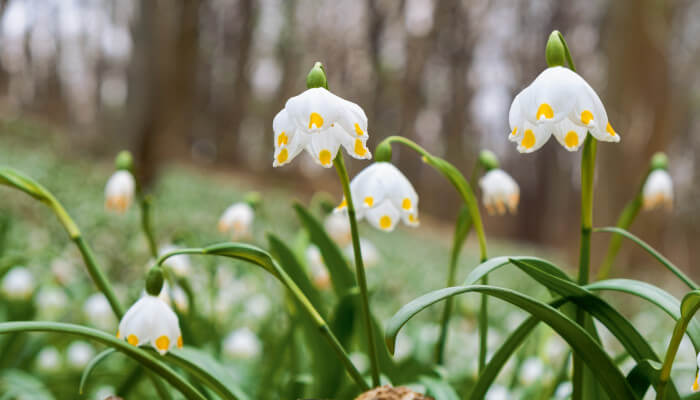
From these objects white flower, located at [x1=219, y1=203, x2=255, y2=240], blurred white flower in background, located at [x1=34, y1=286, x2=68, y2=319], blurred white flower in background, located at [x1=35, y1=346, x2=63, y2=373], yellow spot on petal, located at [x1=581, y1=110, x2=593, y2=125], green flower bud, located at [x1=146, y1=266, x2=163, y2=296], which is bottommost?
blurred white flower in background, located at [x1=35, y1=346, x2=63, y2=373]

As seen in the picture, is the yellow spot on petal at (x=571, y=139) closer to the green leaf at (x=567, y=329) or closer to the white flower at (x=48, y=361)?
the green leaf at (x=567, y=329)

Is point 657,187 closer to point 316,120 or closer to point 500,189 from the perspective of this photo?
point 500,189

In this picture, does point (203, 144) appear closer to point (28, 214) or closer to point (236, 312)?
point (28, 214)

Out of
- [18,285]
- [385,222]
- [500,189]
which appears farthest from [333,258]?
[18,285]

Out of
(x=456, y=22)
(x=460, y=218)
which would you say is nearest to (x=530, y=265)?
(x=460, y=218)

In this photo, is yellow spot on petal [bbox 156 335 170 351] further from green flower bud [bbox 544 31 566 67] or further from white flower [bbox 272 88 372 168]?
green flower bud [bbox 544 31 566 67]

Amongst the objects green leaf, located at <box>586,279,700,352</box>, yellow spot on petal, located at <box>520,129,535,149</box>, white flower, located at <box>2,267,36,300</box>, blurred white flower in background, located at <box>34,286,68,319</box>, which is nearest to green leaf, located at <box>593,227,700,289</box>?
green leaf, located at <box>586,279,700,352</box>
